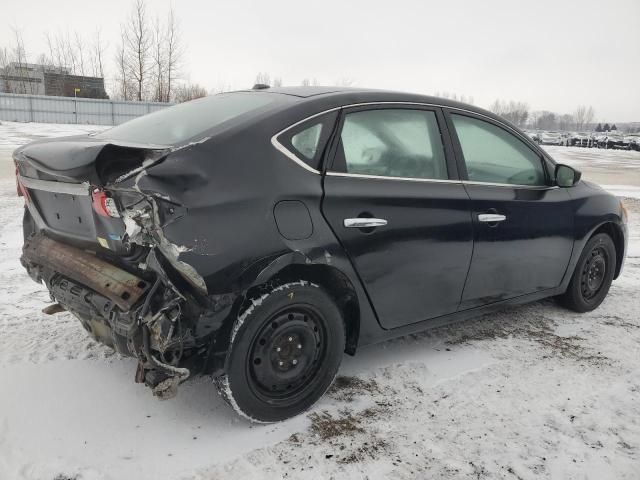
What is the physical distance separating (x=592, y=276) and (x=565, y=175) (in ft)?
3.48

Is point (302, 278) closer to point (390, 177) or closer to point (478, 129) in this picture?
point (390, 177)

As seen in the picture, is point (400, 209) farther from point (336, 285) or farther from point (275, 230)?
point (275, 230)

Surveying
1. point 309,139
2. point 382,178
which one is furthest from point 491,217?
point 309,139

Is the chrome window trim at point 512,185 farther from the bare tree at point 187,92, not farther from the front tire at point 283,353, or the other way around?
the bare tree at point 187,92

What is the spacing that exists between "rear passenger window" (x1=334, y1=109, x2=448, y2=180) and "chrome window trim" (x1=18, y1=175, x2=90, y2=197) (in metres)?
1.24

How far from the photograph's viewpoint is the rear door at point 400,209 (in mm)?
2703

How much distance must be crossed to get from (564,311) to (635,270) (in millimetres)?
1954

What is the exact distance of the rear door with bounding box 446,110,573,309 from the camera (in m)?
3.30

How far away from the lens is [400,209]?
2.86 meters

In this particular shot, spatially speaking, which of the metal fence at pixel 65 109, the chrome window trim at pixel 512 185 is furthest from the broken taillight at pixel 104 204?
the metal fence at pixel 65 109

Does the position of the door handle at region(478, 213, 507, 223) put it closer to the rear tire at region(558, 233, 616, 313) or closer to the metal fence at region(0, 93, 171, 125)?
the rear tire at region(558, 233, 616, 313)

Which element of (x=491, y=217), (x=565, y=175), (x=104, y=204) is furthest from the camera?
(x=565, y=175)

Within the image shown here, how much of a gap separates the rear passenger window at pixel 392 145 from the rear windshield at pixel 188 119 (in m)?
0.50

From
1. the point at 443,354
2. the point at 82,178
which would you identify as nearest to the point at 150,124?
the point at 82,178
